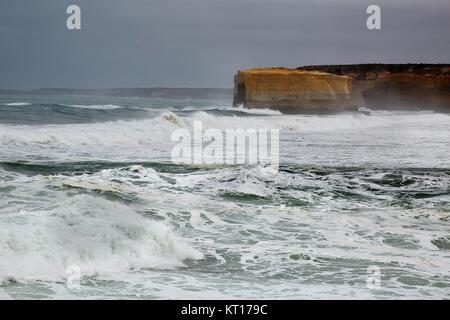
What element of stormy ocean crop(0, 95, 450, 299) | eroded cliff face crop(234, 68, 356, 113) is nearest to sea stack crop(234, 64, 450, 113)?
eroded cliff face crop(234, 68, 356, 113)

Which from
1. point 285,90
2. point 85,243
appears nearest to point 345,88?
point 285,90

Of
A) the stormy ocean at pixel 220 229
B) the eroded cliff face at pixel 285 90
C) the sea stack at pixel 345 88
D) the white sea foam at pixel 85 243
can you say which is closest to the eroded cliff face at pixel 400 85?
the sea stack at pixel 345 88

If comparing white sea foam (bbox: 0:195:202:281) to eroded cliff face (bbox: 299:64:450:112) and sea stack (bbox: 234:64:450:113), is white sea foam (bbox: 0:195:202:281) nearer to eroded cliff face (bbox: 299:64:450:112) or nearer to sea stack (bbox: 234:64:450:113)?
sea stack (bbox: 234:64:450:113)

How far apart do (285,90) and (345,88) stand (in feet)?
24.9

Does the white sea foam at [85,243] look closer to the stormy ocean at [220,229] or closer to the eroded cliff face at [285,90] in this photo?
the stormy ocean at [220,229]

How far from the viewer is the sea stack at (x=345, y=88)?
200 ft

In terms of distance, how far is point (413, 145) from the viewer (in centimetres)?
2572

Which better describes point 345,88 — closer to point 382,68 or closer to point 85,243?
point 382,68

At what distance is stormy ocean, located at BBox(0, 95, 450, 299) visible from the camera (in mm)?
7164

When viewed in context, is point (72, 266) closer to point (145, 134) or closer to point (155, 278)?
point (155, 278)

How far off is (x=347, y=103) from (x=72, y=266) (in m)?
59.5
